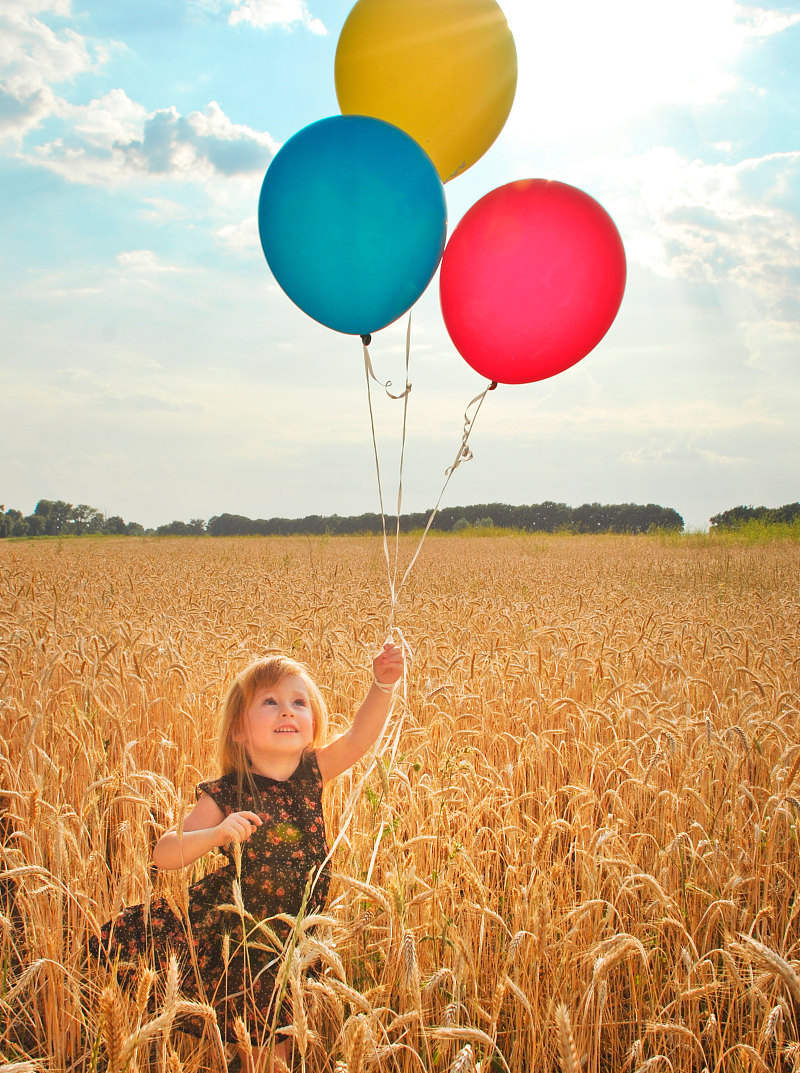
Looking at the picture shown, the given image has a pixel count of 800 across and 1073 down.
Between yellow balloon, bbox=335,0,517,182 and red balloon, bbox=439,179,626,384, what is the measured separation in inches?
19.5

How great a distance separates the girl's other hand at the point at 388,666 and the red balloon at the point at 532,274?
4.46 feet

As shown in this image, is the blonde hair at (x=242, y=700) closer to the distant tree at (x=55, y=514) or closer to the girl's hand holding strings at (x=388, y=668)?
the girl's hand holding strings at (x=388, y=668)

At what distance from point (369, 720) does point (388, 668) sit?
22 centimetres

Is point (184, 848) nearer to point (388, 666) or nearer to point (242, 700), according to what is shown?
point (242, 700)

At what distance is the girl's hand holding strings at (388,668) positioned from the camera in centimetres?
235

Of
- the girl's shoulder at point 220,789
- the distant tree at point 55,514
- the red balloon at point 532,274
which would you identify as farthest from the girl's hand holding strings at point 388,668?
the distant tree at point 55,514

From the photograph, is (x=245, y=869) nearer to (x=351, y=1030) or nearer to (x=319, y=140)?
(x=351, y=1030)

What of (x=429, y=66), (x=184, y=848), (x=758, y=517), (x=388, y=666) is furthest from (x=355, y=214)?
(x=758, y=517)

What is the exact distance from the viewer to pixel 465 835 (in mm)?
2809

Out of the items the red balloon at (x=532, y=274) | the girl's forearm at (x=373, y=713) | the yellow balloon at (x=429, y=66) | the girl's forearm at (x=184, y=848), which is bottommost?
the girl's forearm at (x=184, y=848)

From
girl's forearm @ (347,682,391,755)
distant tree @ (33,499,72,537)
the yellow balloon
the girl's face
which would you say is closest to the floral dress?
the girl's face

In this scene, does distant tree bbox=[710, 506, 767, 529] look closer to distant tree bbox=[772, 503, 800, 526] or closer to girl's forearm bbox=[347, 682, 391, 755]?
distant tree bbox=[772, 503, 800, 526]

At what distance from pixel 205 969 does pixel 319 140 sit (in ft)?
9.36

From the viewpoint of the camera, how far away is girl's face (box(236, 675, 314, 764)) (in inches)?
87.5
